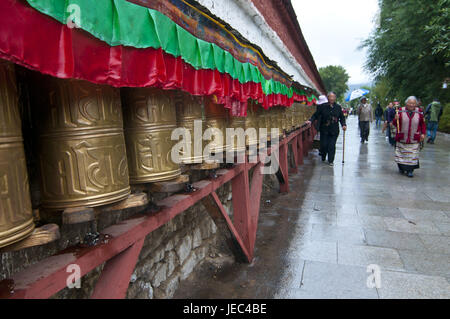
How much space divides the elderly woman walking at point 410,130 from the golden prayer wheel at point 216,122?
4.94 m

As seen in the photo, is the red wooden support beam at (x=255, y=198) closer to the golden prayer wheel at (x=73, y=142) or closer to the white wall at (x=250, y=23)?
the white wall at (x=250, y=23)

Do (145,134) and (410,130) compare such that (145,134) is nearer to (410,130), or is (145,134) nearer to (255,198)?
(255,198)

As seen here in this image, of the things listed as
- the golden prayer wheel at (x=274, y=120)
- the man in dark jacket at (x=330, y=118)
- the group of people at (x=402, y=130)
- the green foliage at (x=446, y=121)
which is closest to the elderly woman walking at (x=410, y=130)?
the group of people at (x=402, y=130)

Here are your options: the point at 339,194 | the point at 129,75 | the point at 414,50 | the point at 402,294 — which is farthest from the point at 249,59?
the point at 414,50

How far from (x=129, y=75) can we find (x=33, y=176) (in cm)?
61

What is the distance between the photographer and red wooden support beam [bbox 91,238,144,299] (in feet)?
3.87

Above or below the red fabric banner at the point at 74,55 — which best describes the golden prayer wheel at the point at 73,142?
below

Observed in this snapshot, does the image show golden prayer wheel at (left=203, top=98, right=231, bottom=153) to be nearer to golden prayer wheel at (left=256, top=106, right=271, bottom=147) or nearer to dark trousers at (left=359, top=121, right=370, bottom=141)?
golden prayer wheel at (left=256, top=106, right=271, bottom=147)

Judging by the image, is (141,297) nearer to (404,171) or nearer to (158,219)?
(158,219)

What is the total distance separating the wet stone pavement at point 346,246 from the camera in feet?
8.25

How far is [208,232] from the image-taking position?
3248 mm

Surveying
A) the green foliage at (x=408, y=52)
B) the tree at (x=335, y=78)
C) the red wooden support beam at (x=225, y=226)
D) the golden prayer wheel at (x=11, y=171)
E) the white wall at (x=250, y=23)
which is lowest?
the red wooden support beam at (x=225, y=226)

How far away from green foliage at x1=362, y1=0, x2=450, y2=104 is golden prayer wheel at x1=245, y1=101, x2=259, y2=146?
Answer: 40.8ft

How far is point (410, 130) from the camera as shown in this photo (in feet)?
19.0
